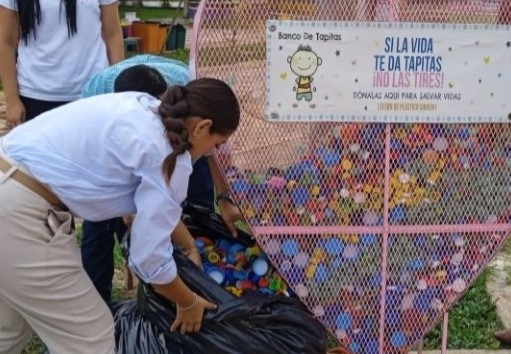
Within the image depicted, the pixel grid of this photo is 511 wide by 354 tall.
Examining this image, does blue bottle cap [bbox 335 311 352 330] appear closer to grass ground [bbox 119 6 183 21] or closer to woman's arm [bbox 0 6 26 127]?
woman's arm [bbox 0 6 26 127]

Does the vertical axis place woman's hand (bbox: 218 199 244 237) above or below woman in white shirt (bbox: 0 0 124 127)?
below

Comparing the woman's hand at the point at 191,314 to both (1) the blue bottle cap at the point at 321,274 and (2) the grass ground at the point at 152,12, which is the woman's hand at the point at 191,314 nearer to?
(1) the blue bottle cap at the point at 321,274

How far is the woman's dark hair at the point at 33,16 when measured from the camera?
3.06 meters

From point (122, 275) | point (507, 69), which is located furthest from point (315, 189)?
point (122, 275)

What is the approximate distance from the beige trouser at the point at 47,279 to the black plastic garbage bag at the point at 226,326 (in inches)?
11.4

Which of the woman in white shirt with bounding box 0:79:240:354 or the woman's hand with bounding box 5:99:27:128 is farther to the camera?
the woman's hand with bounding box 5:99:27:128

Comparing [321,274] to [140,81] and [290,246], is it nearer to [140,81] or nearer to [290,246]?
[290,246]

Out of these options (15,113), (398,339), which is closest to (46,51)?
(15,113)

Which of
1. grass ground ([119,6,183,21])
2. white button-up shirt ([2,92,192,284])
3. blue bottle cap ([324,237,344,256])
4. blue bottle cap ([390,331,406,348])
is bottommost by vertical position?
grass ground ([119,6,183,21])

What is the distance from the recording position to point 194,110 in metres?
2.29

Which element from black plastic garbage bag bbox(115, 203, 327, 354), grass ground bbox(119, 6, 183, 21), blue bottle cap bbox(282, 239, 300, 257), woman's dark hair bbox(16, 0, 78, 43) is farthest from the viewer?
grass ground bbox(119, 6, 183, 21)

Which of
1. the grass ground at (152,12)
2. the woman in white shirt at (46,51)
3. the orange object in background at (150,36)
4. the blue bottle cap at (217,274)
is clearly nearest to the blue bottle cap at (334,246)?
the blue bottle cap at (217,274)

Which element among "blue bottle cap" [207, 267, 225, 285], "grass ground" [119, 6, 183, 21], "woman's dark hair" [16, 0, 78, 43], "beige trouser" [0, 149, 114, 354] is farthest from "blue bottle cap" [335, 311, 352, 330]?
"grass ground" [119, 6, 183, 21]

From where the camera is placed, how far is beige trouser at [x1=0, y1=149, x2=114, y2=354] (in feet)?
7.46
